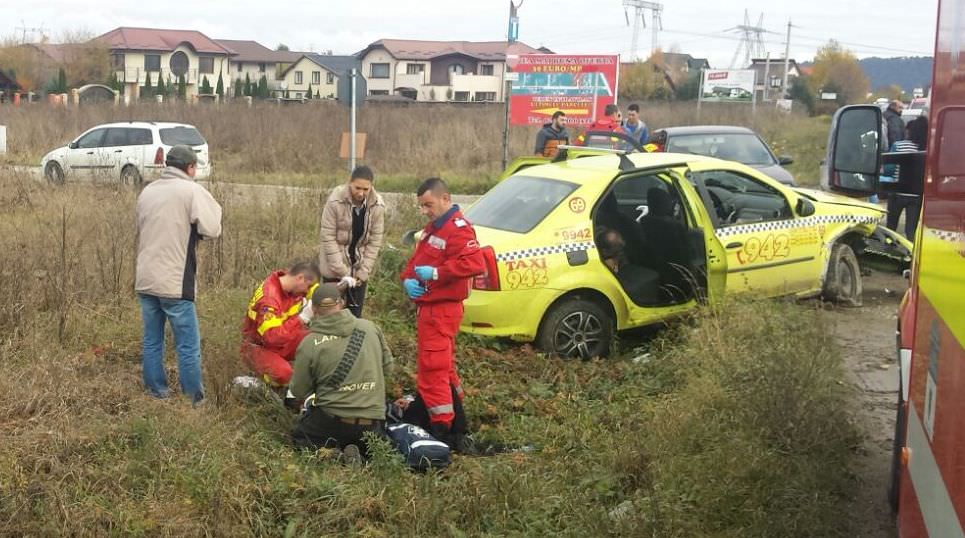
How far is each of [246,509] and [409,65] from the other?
91.4m

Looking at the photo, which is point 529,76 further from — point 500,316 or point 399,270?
point 500,316

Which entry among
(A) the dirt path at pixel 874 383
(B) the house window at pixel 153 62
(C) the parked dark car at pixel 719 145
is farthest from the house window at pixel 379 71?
(A) the dirt path at pixel 874 383

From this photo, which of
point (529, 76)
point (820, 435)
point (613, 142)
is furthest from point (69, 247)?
point (529, 76)

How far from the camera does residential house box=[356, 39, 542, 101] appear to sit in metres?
89.8

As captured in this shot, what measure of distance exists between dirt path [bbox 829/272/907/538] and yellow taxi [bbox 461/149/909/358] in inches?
18.6

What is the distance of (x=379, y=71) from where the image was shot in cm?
9512

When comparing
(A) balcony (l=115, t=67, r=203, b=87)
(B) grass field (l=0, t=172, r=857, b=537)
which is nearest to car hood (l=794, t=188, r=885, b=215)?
(B) grass field (l=0, t=172, r=857, b=537)

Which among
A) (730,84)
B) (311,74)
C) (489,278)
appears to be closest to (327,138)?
(489,278)

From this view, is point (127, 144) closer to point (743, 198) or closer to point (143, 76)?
point (743, 198)

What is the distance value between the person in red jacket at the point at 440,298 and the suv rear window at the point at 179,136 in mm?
16642

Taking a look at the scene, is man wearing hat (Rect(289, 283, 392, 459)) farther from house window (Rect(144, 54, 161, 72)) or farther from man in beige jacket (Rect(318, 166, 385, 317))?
house window (Rect(144, 54, 161, 72))

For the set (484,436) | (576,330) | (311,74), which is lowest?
(484,436)

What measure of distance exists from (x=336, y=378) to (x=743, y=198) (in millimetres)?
4819

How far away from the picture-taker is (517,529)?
477 cm
